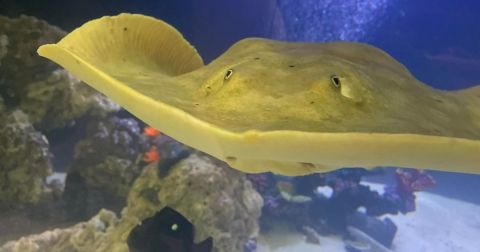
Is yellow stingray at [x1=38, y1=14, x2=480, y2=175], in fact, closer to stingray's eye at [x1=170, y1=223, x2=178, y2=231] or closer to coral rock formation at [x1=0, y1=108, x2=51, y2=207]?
stingray's eye at [x1=170, y1=223, x2=178, y2=231]

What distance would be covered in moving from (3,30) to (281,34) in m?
5.78

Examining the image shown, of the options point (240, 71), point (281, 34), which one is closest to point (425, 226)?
point (281, 34)

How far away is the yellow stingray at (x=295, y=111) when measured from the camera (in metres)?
Answer: 1.24

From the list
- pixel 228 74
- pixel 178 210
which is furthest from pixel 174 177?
pixel 228 74

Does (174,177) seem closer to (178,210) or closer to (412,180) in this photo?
(178,210)

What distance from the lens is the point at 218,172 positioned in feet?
15.1

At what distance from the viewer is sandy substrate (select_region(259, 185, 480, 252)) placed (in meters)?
6.07

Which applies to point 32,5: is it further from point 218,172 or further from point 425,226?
point 425,226

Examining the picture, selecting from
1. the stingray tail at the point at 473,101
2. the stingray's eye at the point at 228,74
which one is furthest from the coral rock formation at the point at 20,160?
the stingray tail at the point at 473,101

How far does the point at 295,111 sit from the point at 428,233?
272 inches

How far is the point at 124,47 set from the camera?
102 inches

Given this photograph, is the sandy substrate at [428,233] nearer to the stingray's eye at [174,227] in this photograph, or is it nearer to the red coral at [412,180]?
the red coral at [412,180]

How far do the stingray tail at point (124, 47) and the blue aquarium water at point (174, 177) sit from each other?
0.06 m

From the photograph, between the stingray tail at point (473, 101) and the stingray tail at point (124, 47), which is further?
the stingray tail at point (473, 101)
